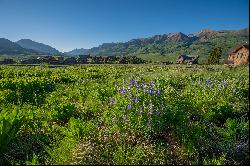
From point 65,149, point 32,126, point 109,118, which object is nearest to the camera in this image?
point 65,149

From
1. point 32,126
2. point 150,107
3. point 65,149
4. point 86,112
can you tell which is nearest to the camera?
point 65,149

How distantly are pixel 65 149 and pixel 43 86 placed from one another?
11971 millimetres

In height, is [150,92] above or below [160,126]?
above

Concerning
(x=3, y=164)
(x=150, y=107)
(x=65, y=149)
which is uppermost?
(x=150, y=107)

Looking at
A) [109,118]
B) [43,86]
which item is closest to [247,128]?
[109,118]

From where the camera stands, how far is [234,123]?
20.8 feet

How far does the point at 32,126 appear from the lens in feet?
24.7

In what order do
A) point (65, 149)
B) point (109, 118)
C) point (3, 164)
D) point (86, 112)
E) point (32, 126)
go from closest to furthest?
point (65, 149) → point (3, 164) → point (109, 118) → point (32, 126) → point (86, 112)

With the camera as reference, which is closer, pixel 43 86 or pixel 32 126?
pixel 32 126

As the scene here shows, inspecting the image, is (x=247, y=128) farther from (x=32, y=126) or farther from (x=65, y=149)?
(x=32, y=126)

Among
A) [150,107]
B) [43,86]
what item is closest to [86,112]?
[150,107]

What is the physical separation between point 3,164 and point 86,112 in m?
3.66

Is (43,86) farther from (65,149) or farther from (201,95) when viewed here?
(65,149)

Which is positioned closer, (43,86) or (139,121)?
(139,121)
